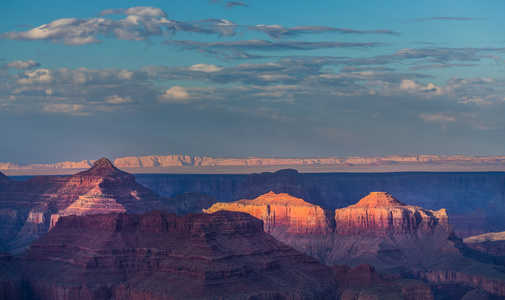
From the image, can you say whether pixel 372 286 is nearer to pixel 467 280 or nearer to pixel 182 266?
pixel 182 266

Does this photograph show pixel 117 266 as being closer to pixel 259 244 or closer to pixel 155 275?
pixel 155 275

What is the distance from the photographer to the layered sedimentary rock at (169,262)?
133000 mm

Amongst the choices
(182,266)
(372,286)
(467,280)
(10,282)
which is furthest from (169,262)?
(467,280)

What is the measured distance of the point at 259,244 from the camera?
146 metres

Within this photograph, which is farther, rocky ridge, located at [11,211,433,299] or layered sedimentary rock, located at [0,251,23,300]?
layered sedimentary rock, located at [0,251,23,300]

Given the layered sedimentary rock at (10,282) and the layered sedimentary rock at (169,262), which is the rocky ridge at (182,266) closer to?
the layered sedimentary rock at (169,262)

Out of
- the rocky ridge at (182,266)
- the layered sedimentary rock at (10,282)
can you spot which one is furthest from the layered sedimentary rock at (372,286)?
the layered sedimentary rock at (10,282)

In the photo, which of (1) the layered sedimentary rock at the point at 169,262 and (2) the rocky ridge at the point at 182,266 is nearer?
(1) the layered sedimentary rock at the point at 169,262

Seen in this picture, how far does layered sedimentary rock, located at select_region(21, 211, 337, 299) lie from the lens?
133000 millimetres

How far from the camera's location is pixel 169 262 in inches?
5482

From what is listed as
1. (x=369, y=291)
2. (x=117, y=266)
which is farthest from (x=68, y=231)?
(x=369, y=291)

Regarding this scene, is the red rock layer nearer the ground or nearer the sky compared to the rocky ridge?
nearer the ground

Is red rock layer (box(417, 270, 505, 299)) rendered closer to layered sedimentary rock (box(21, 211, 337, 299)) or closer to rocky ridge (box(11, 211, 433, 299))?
rocky ridge (box(11, 211, 433, 299))

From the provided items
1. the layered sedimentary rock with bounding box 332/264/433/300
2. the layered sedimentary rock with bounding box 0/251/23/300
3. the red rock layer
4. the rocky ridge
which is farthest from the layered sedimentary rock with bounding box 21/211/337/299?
the red rock layer
